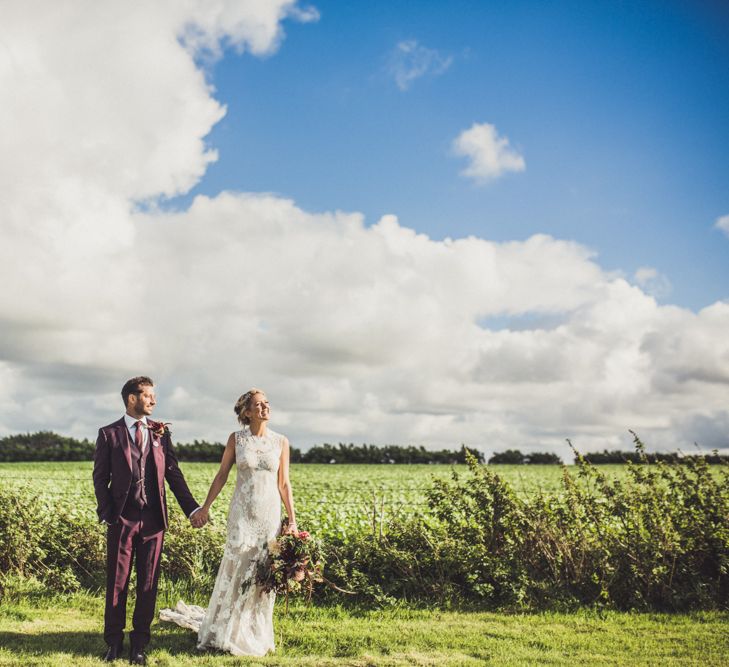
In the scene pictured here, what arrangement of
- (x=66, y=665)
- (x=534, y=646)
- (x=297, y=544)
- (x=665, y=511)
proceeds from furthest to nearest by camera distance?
(x=665, y=511) → (x=534, y=646) → (x=297, y=544) → (x=66, y=665)

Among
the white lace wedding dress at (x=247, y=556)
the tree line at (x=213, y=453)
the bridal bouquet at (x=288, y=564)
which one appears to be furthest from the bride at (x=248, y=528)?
the tree line at (x=213, y=453)

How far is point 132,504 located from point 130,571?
705 millimetres

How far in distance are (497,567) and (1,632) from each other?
21.8ft

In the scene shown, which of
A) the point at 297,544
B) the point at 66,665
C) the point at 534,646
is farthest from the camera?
the point at 534,646

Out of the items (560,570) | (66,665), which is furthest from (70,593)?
(560,570)

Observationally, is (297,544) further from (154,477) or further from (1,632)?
(1,632)

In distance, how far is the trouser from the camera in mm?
6617

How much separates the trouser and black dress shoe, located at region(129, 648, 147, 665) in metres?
0.05

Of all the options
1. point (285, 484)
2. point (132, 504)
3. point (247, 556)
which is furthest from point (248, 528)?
point (132, 504)

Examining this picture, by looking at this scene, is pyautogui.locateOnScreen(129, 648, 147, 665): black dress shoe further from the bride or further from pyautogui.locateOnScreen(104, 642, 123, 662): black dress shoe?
the bride

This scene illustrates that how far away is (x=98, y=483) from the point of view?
6.55 metres

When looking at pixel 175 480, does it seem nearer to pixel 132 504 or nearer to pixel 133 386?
pixel 132 504

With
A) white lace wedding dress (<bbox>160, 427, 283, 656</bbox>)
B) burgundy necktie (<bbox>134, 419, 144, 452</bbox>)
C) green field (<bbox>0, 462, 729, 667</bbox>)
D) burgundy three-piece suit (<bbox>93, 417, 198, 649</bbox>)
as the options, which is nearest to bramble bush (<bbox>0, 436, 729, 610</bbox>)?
green field (<bbox>0, 462, 729, 667</bbox>)

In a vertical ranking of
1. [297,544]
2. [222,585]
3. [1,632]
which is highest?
[297,544]
